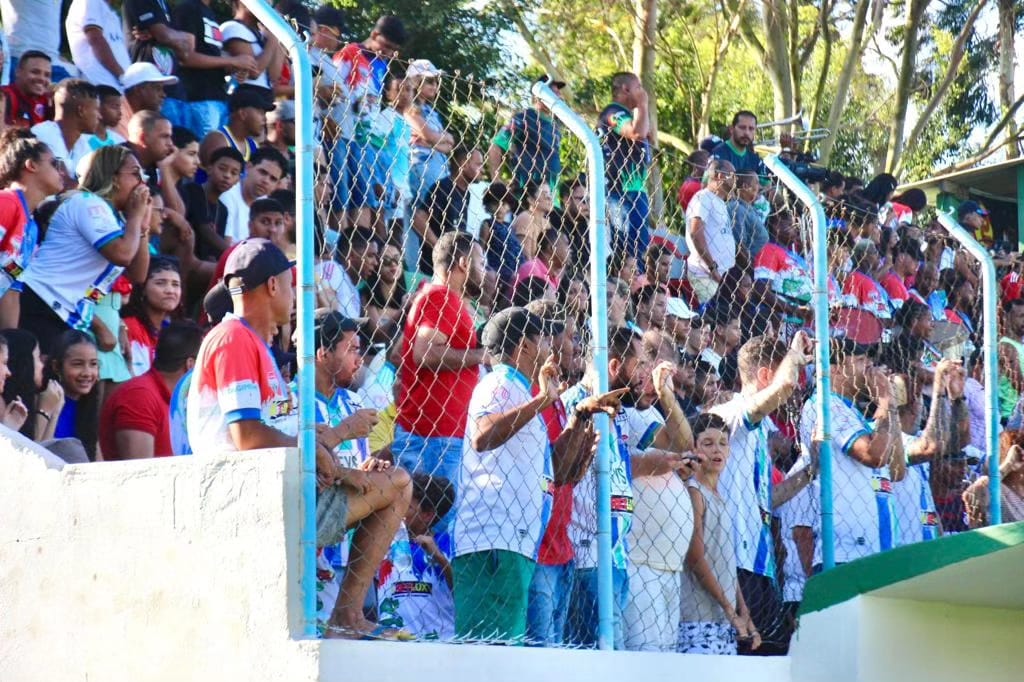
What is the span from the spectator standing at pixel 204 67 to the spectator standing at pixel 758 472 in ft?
10.8

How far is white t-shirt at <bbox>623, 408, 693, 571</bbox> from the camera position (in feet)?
20.0

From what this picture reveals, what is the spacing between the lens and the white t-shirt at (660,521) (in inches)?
240

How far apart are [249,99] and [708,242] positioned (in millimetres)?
2556

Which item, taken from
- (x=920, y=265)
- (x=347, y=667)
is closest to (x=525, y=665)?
(x=347, y=667)

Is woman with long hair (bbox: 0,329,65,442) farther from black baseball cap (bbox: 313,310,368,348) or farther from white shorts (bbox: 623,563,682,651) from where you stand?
white shorts (bbox: 623,563,682,651)

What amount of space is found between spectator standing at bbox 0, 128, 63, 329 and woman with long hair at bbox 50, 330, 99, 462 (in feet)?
0.85

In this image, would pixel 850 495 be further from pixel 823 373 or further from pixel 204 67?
pixel 204 67

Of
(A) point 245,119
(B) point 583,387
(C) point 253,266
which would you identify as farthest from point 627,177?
(C) point 253,266

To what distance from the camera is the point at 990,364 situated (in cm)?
718

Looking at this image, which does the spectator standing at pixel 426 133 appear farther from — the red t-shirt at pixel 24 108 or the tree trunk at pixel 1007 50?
the tree trunk at pixel 1007 50

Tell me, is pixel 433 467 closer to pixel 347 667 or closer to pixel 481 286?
pixel 481 286

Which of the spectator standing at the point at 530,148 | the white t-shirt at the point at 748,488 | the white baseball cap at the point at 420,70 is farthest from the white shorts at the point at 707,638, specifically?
the white baseball cap at the point at 420,70

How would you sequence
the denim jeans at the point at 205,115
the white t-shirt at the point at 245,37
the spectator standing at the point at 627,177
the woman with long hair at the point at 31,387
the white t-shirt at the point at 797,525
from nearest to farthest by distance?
the woman with long hair at the point at 31,387
the white t-shirt at the point at 797,525
the spectator standing at the point at 627,177
the denim jeans at the point at 205,115
the white t-shirt at the point at 245,37

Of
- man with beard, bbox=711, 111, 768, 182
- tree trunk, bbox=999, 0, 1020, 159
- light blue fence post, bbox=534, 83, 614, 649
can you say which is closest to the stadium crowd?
light blue fence post, bbox=534, 83, 614, 649
